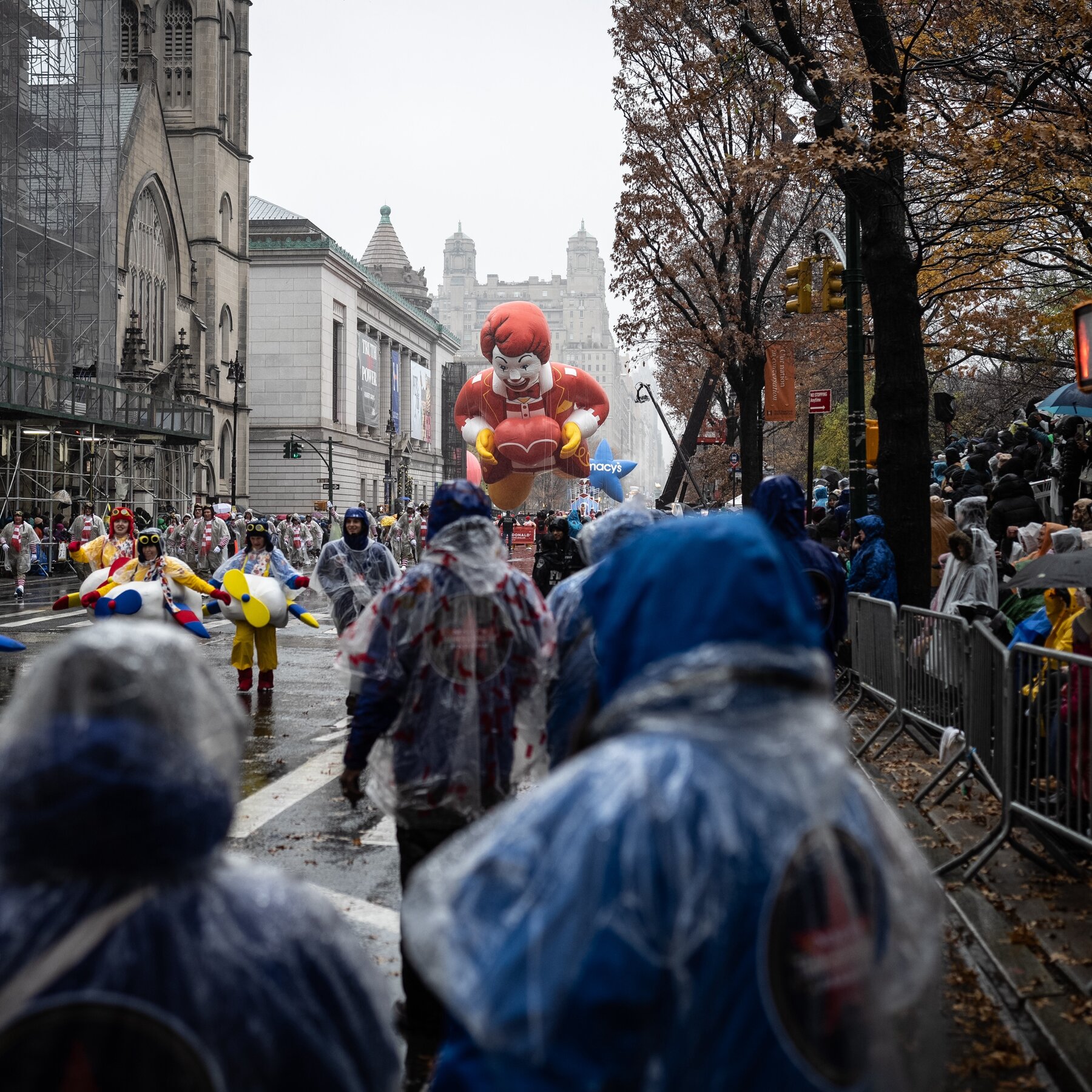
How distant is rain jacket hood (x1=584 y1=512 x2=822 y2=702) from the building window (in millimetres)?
79227

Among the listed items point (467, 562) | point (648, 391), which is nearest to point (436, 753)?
point (467, 562)

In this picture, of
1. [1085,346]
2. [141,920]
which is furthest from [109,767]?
[1085,346]

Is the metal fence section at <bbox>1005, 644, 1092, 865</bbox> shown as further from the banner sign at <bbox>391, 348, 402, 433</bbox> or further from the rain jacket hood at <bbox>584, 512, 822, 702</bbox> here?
the banner sign at <bbox>391, 348, 402, 433</bbox>

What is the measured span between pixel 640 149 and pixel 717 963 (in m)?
25.1

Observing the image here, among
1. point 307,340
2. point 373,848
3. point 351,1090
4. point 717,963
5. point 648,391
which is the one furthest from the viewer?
point 307,340

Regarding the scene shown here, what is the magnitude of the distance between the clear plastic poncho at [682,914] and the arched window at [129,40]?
62092mm

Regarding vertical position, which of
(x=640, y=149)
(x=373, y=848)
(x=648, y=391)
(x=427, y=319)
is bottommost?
(x=373, y=848)

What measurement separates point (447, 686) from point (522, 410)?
12664 millimetres

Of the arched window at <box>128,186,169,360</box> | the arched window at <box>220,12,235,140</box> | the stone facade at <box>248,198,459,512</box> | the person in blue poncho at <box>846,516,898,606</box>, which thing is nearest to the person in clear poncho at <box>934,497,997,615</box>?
the person in blue poncho at <box>846,516,898,606</box>

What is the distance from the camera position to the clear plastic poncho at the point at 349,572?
36.8 ft

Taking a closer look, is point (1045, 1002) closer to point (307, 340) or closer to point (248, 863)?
point (248, 863)

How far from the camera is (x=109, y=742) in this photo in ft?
5.69

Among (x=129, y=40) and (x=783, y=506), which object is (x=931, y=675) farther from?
(x=129, y=40)

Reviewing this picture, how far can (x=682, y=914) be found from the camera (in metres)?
1.68
